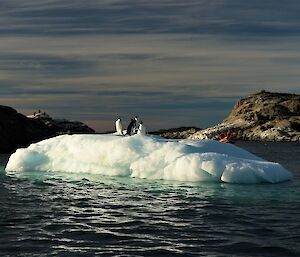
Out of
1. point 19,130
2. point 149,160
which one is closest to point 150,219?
point 149,160

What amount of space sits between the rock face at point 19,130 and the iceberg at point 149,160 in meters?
67.6

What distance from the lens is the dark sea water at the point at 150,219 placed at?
14.6m

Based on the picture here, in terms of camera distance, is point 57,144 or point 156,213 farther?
point 57,144

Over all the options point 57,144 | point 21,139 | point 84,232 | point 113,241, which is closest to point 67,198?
point 84,232

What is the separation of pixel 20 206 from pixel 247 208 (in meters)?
9.74

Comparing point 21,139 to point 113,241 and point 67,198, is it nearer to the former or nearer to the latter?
point 67,198

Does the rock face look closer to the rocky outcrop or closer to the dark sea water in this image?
the rocky outcrop

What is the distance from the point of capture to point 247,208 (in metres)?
21.5

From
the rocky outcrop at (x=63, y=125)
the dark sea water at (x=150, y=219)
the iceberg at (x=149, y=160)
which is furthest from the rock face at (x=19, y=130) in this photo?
the dark sea water at (x=150, y=219)

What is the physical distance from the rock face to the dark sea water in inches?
3214

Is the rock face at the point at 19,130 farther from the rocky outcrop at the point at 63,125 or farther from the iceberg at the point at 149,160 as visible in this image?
the iceberg at the point at 149,160

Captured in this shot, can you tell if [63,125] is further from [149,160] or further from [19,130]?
[149,160]

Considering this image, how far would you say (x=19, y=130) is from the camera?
12925 centimetres

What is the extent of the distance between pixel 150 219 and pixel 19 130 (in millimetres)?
115182
